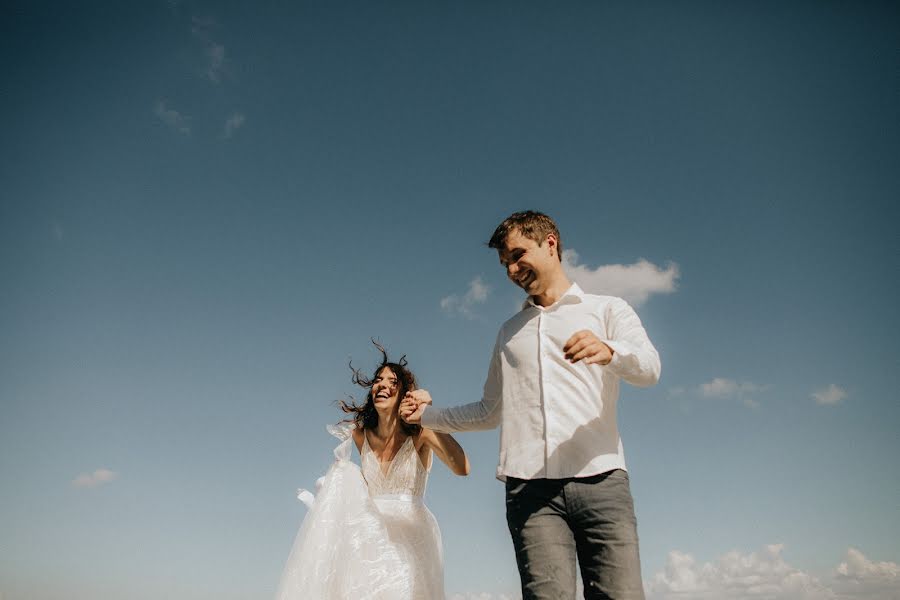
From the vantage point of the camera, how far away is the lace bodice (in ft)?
18.3

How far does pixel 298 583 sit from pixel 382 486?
1188mm

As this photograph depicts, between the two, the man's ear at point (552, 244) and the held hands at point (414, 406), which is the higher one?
the man's ear at point (552, 244)

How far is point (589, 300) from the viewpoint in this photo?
137 inches

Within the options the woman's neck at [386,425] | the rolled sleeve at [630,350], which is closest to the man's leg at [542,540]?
the rolled sleeve at [630,350]

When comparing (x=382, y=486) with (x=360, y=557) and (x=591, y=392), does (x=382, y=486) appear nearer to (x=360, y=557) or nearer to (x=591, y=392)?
(x=360, y=557)

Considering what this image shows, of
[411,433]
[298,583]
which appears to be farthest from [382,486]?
[298,583]

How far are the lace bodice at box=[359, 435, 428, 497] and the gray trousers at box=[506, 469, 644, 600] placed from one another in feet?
8.86

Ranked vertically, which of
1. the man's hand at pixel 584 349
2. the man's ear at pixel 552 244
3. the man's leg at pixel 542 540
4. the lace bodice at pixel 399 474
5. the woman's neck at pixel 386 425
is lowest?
the man's leg at pixel 542 540

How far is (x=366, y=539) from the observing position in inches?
192

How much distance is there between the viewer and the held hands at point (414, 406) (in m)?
4.11

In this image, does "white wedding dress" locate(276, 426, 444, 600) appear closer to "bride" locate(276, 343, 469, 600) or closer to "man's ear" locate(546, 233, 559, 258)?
"bride" locate(276, 343, 469, 600)

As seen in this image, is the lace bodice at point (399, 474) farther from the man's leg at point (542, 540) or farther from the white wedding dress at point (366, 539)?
the man's leg at point (542, 540)

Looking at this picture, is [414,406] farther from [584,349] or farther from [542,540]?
[584,349]

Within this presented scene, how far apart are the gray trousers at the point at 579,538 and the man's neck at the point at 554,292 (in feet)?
3.52
